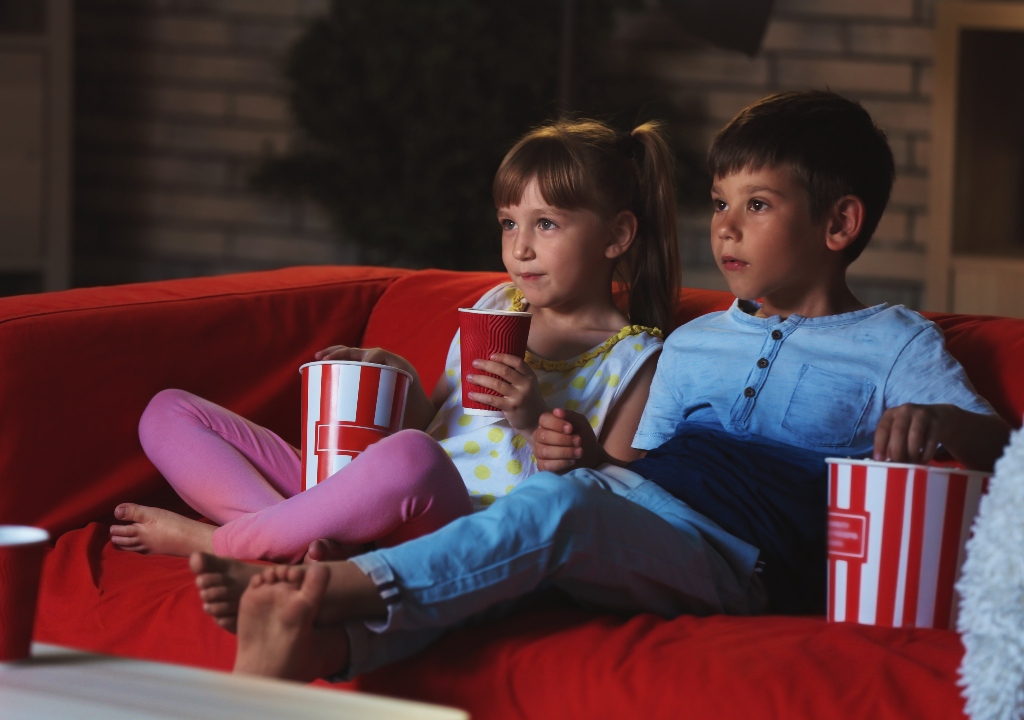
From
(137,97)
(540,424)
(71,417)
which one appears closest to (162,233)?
(137,97)

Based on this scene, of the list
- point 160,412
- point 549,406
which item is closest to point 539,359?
point 549,406

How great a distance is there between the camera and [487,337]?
1.44 meters

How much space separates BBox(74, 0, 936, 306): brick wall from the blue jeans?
7.44 feet

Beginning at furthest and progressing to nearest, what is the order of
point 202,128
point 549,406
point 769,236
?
point 202,128, point 549,406, point 769,236

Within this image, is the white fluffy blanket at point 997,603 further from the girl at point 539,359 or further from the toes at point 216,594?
the toes at point 216,594

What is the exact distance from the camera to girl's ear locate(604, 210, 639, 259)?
5.69 feet

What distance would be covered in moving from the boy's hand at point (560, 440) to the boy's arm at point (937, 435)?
0.35 m

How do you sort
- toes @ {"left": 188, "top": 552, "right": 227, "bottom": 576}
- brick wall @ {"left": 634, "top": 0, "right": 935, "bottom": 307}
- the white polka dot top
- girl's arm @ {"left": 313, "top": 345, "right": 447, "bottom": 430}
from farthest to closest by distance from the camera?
brick wall @ {"left": 634, "top": 0, "right": 935, "bottom": 307} → girl's arm @ {"left": 313, "top": 345, "right": 447, "bottom": 430} → the white polka dot top → toes @ {"left": 188, "top": 552, "right": 227, "bottom": 576}

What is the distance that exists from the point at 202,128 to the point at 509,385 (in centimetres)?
272

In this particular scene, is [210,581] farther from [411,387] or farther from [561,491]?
[411,387]

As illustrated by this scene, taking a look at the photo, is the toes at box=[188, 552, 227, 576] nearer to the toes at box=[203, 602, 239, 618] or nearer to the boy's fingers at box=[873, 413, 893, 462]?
the toes at box=[203, 602, 239, 618]

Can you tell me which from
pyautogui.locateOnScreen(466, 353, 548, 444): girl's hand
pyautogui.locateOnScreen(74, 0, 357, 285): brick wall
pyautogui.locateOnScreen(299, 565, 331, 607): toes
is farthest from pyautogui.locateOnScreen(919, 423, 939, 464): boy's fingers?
pyautogui.locateOnScreen(74, 0, 357, 285): brick wall

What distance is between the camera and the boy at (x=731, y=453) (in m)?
1.09

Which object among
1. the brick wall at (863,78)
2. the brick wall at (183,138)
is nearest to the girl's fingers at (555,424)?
the brick wall at (863,78)
